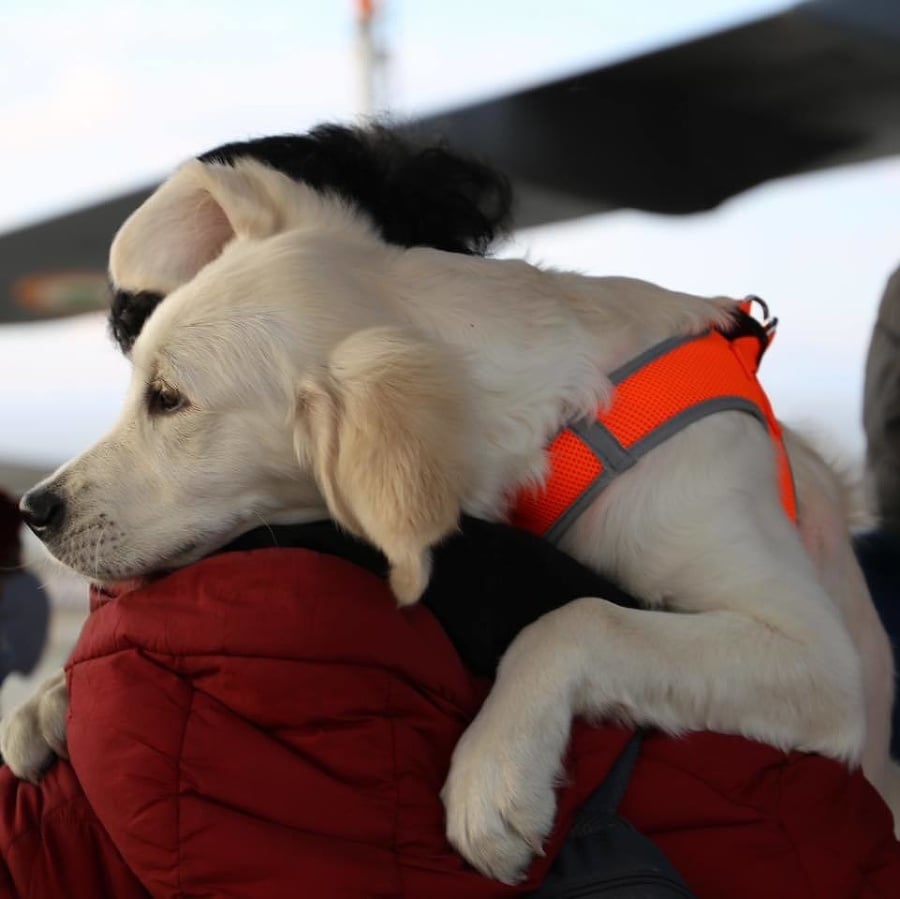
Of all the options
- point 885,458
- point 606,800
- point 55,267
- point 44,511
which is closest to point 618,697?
point 606,800

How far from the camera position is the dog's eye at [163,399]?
1.08m

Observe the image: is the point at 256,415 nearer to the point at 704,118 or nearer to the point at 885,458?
the point at 885,458

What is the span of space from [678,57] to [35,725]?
1.73 meters

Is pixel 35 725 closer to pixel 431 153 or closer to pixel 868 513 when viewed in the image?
pixel 431 153

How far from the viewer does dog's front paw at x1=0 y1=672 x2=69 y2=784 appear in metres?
0.91

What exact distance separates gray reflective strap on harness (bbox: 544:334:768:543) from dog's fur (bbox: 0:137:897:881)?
0.01m

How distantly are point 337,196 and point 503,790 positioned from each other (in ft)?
2.24

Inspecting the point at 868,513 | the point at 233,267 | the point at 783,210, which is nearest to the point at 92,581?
the point at 233,267

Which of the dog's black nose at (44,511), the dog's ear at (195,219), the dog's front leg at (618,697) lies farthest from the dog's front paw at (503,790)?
the dog's ear at (195,219)

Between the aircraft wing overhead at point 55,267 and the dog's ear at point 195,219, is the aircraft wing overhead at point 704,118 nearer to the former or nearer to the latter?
the dog's ear at point 195,219

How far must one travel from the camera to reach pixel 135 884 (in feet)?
2.56

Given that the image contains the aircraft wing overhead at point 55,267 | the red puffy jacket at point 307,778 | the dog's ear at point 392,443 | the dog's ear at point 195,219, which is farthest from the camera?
the aircraft wing overhead at point 55,267

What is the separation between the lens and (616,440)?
3.47 feet

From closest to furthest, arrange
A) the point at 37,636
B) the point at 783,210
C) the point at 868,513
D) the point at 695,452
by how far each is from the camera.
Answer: the point at 695,452 < the point at 868,513 < the point at 37,636 < the point at 783,210
